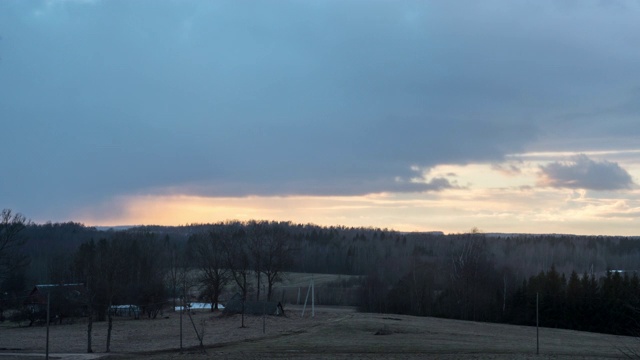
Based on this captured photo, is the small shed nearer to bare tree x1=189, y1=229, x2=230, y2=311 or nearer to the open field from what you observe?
the open field

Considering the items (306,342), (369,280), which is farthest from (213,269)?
(306,342)

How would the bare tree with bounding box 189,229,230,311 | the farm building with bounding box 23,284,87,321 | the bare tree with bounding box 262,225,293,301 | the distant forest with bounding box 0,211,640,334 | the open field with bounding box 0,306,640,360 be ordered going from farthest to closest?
the bare tree with bounding box 262,225,293,301 < the bare tree with bounding box 189,229,230,311 < the farm building with bounding box 23,284,87,321 < the distant forest with bounding box 0,211,640,334 < the open field with bounding box 0,306,640,360

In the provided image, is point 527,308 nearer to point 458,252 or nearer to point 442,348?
point 458,252

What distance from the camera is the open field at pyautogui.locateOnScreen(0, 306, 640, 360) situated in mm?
36312

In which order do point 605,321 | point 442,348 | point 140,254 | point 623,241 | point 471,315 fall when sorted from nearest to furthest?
point 442,348, point 605,321, point 471,315, point 140,254, point 623,241

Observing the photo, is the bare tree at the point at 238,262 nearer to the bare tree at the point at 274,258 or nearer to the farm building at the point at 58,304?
the bare tree at the point at 274,258

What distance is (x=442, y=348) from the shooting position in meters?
39.2

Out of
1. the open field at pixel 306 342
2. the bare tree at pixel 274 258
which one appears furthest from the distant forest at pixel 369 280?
the open field at pixel 306 342

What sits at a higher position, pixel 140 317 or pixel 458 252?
pixel 458 252

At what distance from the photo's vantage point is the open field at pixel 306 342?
3631 cm

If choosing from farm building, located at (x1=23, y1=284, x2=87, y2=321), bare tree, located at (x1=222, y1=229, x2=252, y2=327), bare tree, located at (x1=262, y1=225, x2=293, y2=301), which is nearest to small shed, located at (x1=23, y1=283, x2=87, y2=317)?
farm building, located at (x1=23, y1=284, x2=87, y2=321)

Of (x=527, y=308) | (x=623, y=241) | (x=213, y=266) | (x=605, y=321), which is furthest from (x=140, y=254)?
(x=623, y=241)

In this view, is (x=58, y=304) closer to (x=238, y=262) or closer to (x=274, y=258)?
(x=238, y=262)

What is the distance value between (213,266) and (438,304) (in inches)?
1136
